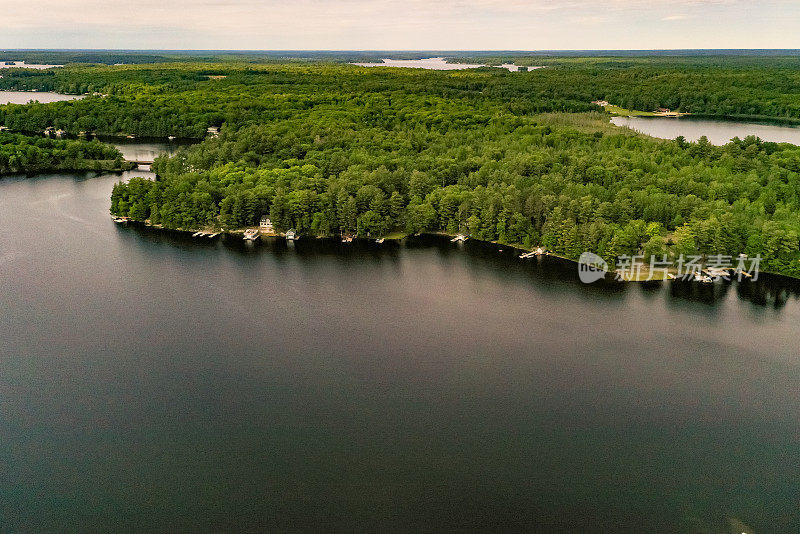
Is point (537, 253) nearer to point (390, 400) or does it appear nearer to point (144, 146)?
point (390, 400)

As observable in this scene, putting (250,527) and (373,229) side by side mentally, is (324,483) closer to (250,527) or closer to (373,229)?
(250,527)

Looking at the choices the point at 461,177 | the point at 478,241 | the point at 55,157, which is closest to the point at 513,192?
the point at 478,241

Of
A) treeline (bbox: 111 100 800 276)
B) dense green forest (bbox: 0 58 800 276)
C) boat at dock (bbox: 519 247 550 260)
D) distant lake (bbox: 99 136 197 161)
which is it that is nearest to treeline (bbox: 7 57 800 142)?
dense green forest (bbox: 0 58 800 276)

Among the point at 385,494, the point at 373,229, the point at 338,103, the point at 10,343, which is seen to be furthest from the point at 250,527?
the point at 338,103

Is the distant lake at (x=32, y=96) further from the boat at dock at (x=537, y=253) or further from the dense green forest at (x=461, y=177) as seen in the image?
the boat at dock at (x=537, y=253)

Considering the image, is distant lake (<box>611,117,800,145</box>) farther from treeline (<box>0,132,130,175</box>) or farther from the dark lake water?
treeline (<box>0,132,130,175</box>)

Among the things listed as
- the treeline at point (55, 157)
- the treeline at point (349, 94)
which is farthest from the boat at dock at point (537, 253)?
the treeline at point (55, 157)
